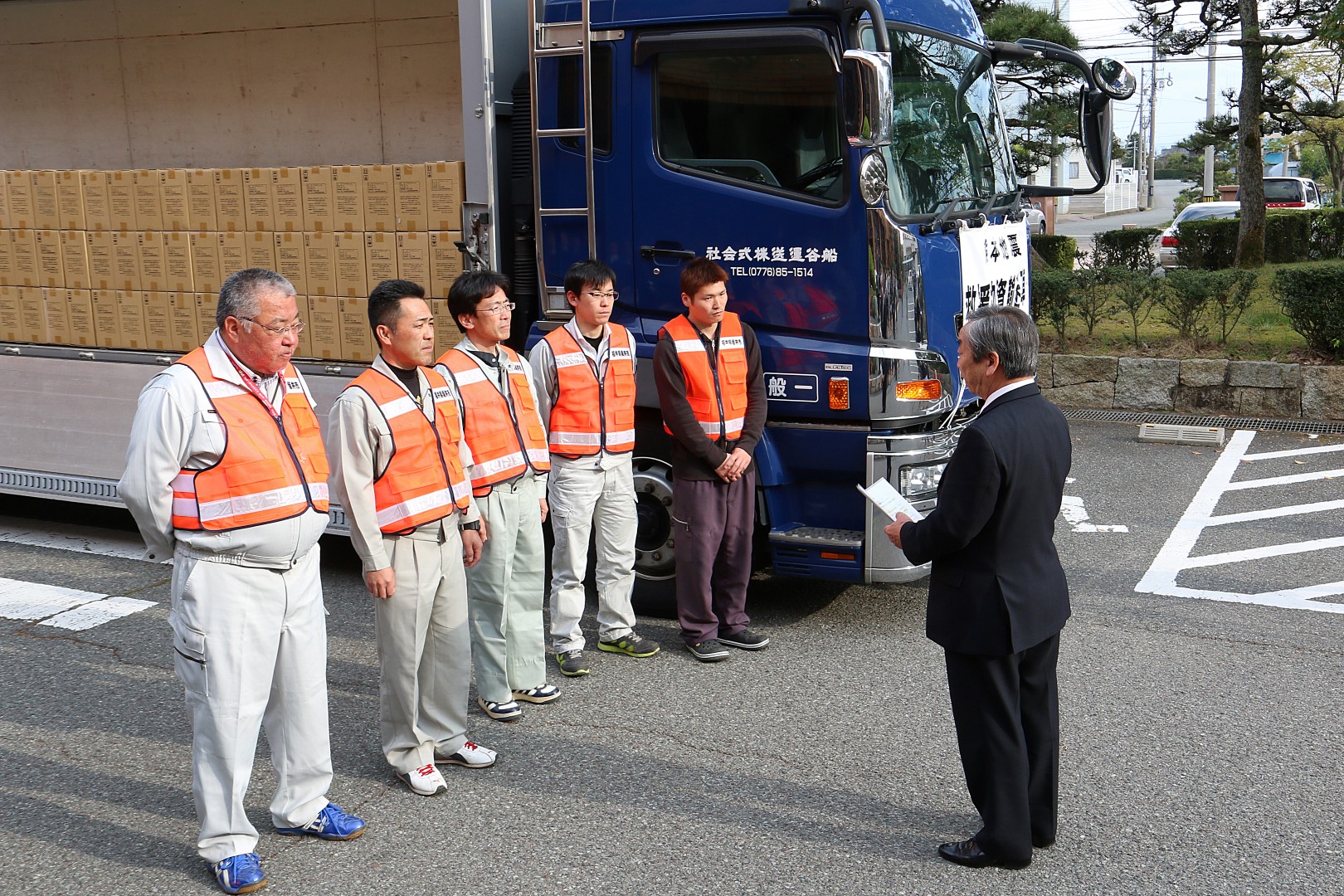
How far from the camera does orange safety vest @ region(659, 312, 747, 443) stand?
525 centimetres

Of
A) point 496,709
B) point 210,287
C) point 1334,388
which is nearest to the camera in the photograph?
point 496,709

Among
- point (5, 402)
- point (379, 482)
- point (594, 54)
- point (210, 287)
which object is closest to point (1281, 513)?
point (594, 54)

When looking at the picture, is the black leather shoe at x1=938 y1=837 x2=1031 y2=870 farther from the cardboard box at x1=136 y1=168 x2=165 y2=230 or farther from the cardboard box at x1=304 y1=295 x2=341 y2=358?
the cardboard box at x1=136 y1=168 x2=165 y2=230

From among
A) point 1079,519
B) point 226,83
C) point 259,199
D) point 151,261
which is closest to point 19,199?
point 151,261

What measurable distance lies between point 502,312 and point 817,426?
156cm

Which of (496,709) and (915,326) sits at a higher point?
(915,326)

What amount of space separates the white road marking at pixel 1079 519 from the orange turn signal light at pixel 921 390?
2182 mm

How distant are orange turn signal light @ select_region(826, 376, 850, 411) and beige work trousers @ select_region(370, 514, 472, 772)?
1.86 metres

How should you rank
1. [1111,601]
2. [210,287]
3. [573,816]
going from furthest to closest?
1. [210,287]
2. [1111,601]
3. [573,816]

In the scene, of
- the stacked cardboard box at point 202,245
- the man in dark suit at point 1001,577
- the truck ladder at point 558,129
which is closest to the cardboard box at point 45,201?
the stacked cardboard box at point 202,245

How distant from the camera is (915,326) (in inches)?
207

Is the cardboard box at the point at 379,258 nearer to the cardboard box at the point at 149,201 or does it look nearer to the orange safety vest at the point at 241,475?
the cardboard box at the point at 149,201

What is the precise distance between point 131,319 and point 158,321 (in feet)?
0.62

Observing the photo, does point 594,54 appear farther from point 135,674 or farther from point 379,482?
point 135,674
